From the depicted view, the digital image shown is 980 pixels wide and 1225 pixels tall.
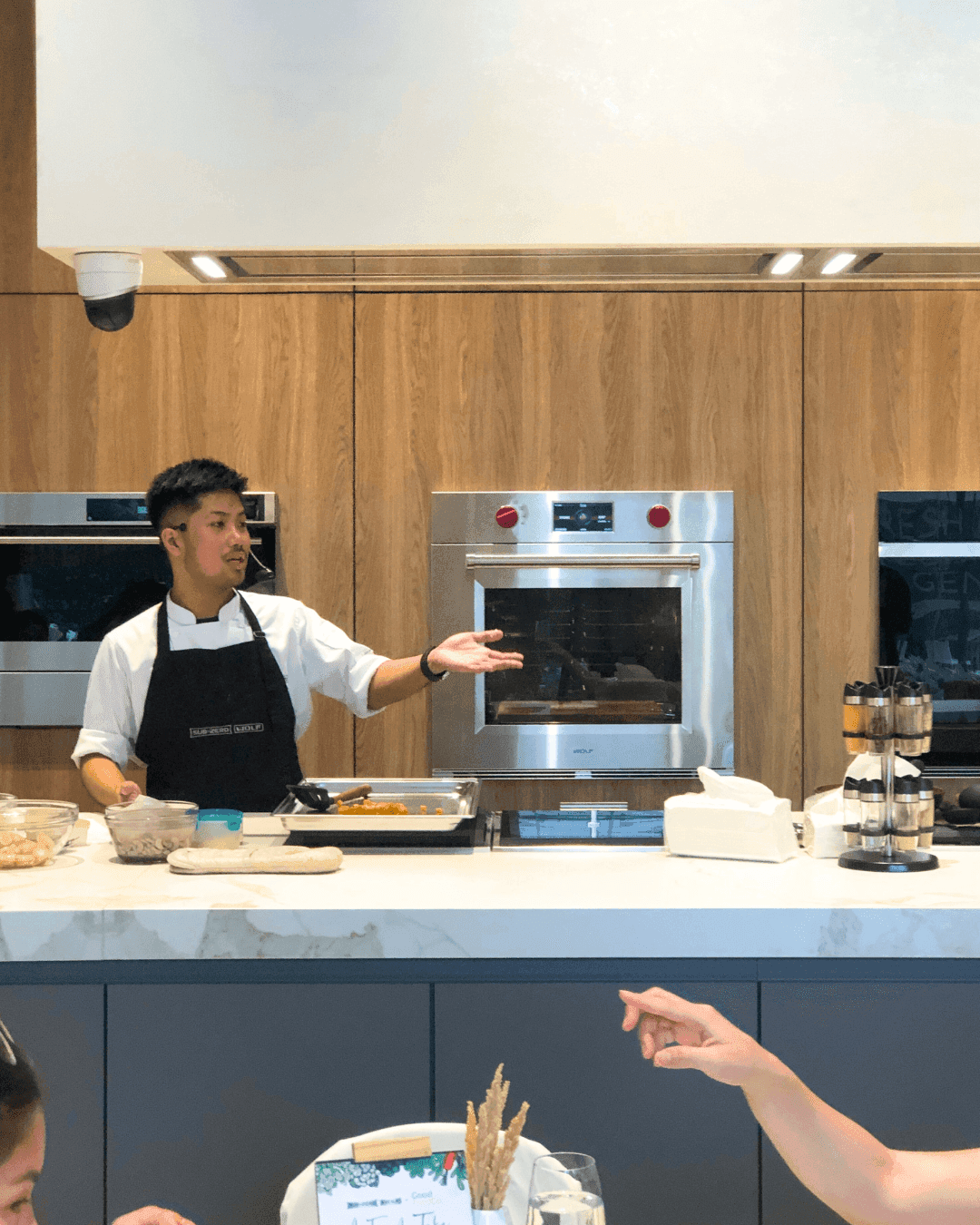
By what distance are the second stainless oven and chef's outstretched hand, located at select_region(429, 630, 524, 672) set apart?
97cm

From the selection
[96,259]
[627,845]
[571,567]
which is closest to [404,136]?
[96,259]

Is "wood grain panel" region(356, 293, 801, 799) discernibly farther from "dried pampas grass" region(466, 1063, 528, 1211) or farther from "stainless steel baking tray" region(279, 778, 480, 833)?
"dried pampas grass" region(466, 1063, 528, 1211)

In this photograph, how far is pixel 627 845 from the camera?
225 centimetres

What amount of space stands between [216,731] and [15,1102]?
2.12 metres

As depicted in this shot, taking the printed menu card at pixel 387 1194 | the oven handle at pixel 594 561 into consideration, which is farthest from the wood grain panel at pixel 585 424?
the printed menu card at pixel 387 1194

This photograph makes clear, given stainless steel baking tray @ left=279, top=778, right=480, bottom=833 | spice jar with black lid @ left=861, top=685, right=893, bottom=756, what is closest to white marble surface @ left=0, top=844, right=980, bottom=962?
spice jar with black lid @ left=861, top=685, right=893, bottom=756

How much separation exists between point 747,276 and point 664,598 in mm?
1496

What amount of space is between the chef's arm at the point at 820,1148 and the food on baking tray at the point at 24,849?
1318 millimetres

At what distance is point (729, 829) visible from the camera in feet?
6.97

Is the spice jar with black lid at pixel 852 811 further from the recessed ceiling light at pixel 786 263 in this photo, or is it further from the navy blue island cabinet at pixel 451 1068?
the recessed ceiling light at pixel 786 263

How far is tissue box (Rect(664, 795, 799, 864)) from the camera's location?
2.09 m

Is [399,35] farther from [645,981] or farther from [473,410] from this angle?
[473,410]

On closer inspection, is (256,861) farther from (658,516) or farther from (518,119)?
(658,516)

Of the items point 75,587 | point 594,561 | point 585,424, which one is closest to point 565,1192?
point 594,561
